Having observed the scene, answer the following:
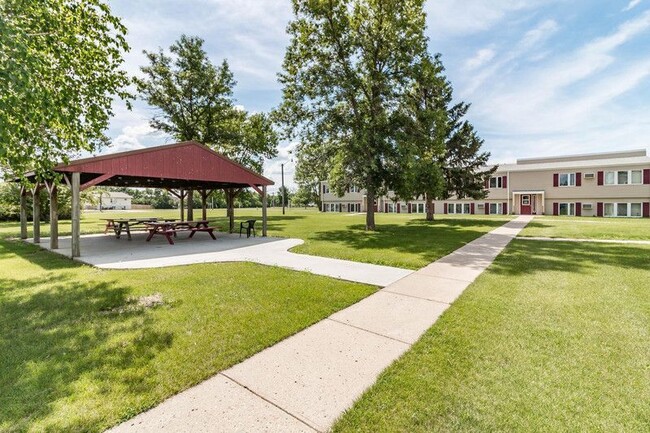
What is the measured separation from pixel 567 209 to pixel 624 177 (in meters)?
5.48

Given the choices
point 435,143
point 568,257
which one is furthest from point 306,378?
point 435,143

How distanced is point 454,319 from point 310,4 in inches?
743

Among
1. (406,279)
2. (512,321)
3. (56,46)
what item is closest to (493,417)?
(512,321)

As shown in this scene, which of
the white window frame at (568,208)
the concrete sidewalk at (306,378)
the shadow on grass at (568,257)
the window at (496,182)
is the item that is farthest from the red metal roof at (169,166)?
the white window frame at (568,208)

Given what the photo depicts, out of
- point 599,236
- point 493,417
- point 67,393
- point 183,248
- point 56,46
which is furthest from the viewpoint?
point 599,236

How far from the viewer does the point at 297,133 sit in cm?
1973

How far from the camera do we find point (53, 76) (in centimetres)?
652

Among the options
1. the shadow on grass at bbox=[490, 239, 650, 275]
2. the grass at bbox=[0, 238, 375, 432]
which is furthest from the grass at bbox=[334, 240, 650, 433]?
the shadow on grass at bbox=[490, 239, 650, 275]

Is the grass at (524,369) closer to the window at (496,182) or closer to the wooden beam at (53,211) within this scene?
the wooden beam at (53,211)

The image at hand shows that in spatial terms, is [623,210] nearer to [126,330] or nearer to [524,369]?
[524,369]

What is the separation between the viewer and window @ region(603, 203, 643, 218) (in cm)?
2953

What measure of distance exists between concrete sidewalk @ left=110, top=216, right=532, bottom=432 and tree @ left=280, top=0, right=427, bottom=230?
1212 centimetres

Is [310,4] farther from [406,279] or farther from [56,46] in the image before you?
[406,279]

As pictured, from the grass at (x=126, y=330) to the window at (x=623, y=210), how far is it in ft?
123
